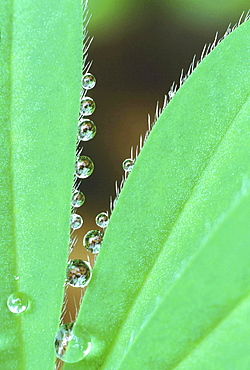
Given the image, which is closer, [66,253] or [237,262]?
[237,262]

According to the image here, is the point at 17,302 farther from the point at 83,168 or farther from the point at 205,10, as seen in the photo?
the point at 205,10

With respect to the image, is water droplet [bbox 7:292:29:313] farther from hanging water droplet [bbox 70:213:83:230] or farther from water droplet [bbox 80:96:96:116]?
water droplet [bbox 80:96:96:116]

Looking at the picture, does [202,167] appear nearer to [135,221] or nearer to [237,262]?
[135,221]

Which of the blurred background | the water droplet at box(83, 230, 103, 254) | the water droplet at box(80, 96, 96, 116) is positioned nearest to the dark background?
the blurred background

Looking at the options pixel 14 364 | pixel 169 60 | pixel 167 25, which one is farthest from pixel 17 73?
pixel 167 25

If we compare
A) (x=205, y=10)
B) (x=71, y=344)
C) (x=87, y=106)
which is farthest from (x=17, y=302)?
(x=205, y=10)

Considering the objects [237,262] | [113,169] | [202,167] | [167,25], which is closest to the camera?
[237,262]
